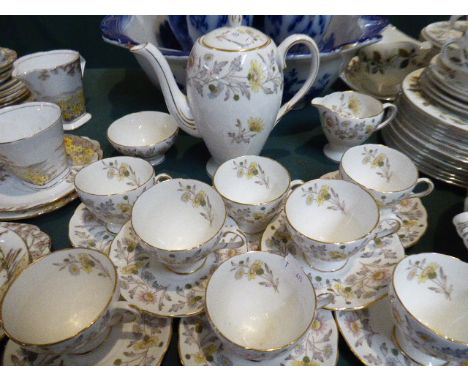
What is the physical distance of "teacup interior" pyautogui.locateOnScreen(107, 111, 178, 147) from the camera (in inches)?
34.7

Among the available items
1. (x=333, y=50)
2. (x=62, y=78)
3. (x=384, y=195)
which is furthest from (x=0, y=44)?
(x=384, y=195)

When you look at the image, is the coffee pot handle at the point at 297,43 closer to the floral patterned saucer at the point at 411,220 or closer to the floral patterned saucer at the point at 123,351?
the floral patterned saucer at the point at 411,220

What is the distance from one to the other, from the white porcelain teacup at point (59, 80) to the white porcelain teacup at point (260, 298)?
0.65 meters

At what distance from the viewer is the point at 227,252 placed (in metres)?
0.60

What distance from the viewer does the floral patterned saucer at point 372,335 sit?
1.57ft

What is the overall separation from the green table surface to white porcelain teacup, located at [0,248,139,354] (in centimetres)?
6

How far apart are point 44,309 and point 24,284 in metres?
0.06

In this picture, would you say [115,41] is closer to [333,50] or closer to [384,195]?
[333,50]

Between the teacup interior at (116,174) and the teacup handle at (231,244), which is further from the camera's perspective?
the teacup interior at (116,174)

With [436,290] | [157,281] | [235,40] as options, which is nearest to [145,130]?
[235,40]

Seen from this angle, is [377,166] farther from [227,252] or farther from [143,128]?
[143,128]

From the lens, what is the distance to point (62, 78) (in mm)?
884

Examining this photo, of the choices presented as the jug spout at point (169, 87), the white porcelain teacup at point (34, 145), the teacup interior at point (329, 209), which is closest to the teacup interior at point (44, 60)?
the white porcelain teacup at point (34, 145)

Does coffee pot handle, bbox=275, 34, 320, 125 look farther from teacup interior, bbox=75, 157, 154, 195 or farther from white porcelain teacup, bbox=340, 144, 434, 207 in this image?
teacup interior, bbox=75, 157, 154, 195
